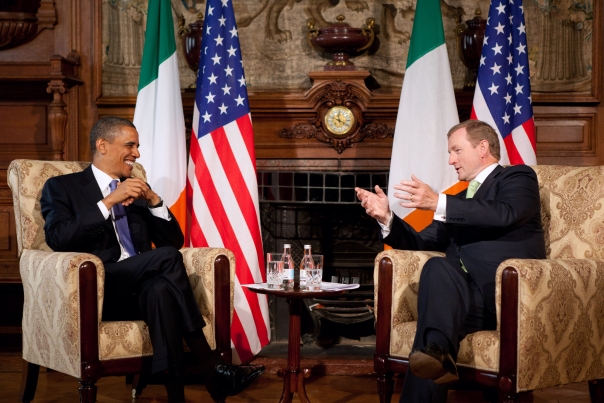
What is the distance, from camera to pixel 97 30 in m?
4.76

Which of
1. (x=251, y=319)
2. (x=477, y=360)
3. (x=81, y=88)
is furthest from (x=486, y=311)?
(x=81, y=88)

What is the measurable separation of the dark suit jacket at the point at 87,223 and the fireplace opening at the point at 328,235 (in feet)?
4.41

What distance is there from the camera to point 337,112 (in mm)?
4715

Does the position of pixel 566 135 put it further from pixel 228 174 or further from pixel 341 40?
pixel 228 174

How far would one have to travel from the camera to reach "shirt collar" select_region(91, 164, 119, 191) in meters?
3.38

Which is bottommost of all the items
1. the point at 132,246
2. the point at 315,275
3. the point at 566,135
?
the point at 315,275

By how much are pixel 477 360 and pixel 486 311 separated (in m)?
0.23

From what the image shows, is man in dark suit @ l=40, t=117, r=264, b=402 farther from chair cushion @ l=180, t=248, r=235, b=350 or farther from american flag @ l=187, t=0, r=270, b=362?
american flag @ l=187, t=0, r=270, b=362

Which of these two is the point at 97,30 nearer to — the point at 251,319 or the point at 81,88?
the point at 81,88

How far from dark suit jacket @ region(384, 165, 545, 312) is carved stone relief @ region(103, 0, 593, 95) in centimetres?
194

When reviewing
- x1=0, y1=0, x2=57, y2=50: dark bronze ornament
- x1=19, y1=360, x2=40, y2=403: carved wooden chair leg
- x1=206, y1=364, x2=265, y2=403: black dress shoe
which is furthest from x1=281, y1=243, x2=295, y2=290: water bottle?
x1=0, y1=0, x2=57, y2=50: dark bronze ornament

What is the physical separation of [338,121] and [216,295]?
6.00ft

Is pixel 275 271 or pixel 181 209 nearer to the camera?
pixel 275 271

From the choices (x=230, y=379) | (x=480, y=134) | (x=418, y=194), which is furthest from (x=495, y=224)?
(x=230, y=379)
